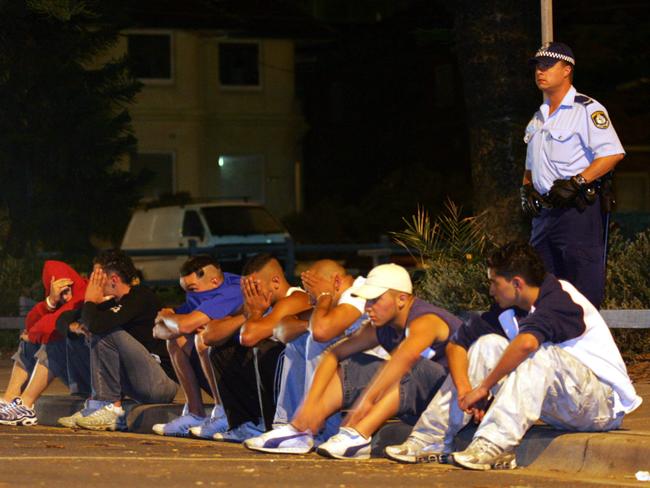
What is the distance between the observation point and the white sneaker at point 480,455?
8.23 meters

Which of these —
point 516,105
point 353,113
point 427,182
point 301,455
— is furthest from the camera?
point 353,113

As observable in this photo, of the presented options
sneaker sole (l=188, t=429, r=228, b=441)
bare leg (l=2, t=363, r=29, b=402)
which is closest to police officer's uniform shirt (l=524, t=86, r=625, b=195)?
sneaker sole (l=188, t=429, r=228, b=441)

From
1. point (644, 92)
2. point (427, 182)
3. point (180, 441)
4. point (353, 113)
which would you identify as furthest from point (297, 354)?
point (353, 113)

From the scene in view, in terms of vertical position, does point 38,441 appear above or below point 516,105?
below

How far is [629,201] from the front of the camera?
134ft

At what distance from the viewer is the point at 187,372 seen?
1053cm

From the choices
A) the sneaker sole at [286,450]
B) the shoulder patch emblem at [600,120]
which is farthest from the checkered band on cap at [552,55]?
the sneaker sole at [286,450]

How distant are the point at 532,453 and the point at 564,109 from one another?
241 centimetres

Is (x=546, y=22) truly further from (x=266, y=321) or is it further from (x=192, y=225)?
(x=192, y=225)

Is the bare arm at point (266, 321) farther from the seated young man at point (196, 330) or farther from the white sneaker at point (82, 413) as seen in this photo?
the white sneaker at point (82, 413)

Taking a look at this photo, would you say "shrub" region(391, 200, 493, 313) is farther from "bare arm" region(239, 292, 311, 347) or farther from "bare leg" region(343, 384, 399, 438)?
"bare leg" region(343, 384, 399, 438)

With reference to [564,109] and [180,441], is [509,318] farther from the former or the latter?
[180,441]

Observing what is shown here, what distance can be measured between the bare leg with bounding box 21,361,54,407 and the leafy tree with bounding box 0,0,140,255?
10065mm

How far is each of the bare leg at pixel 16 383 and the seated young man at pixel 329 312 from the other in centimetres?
302
